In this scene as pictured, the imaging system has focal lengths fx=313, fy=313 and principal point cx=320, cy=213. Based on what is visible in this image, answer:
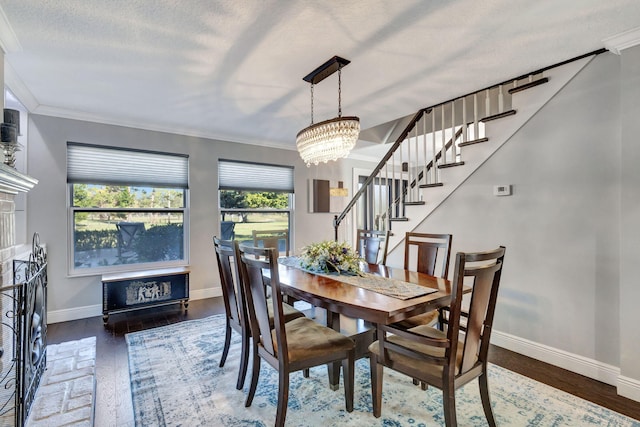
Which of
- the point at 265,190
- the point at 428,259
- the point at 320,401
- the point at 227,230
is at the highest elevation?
Answer: the point at 265,190

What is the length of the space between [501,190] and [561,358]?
1492 millimetres

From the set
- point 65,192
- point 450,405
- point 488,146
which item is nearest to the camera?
point 450,405

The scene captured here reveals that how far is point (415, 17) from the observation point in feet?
6.34

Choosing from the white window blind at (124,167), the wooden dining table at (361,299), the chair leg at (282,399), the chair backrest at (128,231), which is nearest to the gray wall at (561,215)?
the white window blind at (124,167)

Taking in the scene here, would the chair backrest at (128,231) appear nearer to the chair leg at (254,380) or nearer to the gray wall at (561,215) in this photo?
the gray wall at (561,215)

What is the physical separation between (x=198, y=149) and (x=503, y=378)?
4.37 m

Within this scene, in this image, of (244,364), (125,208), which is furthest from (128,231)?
(244,364)

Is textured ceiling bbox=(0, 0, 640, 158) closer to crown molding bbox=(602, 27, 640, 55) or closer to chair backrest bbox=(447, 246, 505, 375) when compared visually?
crown molding bbox=(602, 27, 640, 55)

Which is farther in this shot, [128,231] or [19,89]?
[128,231]

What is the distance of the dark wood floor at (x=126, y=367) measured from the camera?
2051 mm

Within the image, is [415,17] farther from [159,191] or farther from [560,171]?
[159,191]

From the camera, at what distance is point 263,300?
1872mm

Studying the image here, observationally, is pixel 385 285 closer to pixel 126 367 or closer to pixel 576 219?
pixel 576 219

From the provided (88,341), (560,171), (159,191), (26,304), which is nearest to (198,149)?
(159,191)
